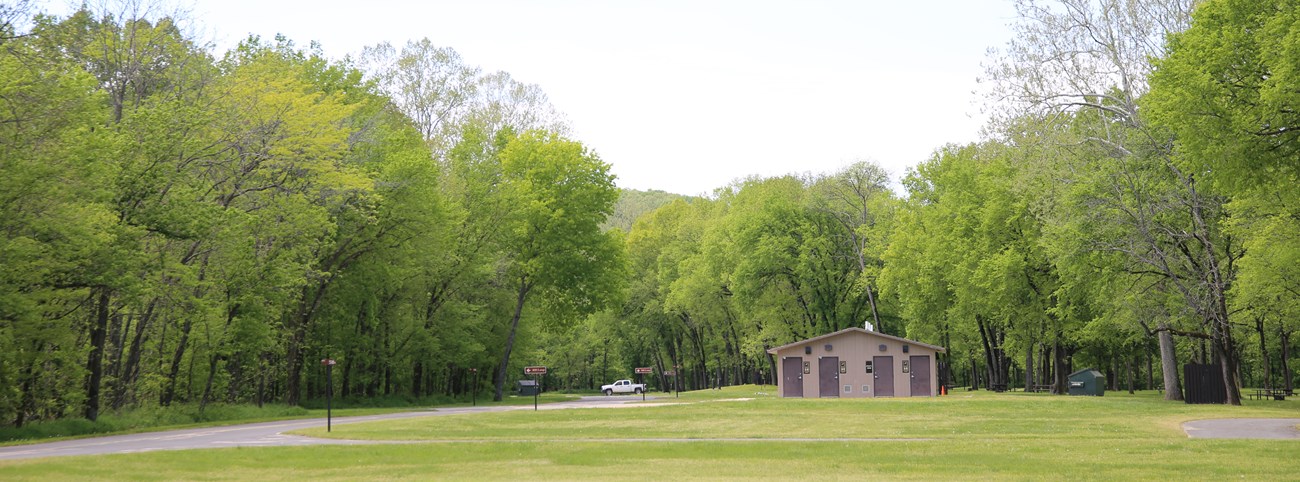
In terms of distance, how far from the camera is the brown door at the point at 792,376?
55.8m

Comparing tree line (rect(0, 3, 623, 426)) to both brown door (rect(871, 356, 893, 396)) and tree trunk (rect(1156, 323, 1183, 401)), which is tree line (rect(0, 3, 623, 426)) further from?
tree trunk (rect(1156, 323, 1183, 401))

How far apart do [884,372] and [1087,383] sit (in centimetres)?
938

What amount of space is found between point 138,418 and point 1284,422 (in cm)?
2949

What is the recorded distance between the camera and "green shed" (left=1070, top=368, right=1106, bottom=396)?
54.6 metres

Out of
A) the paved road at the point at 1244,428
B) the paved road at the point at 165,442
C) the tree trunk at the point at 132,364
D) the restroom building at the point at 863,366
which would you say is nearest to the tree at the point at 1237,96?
the paved road at the point at 1244,428

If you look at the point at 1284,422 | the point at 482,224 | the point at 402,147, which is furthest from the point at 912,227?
the point at 1284,422

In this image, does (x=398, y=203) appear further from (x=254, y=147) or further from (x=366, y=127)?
(x=254, y=147)

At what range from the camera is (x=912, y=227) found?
6325 cm

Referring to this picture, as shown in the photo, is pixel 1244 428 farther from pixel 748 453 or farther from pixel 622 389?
pixel 622 389

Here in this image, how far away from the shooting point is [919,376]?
2162 inches

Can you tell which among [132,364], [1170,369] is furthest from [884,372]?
[132,364]

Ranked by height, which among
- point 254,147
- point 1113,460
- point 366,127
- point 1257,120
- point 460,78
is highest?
point 460,78

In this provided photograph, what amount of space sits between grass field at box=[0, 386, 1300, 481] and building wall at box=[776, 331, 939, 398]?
22372mm

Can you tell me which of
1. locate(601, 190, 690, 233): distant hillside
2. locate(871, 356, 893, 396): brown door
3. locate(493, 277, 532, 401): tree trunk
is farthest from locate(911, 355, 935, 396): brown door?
locate(601, 190, 690, 233): distant hillside
